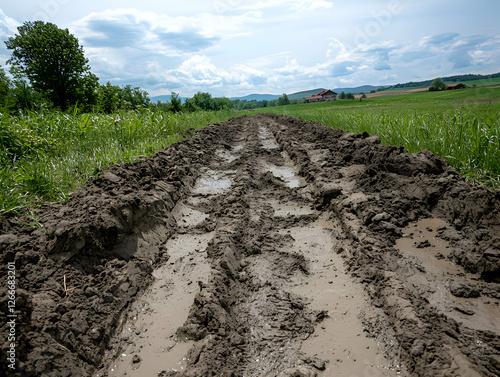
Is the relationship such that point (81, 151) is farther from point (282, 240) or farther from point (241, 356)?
point (241, 356)

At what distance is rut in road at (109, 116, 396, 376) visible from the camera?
2.06 metres

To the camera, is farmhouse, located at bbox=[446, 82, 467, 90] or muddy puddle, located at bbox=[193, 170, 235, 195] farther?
farmhouse, located at bbox=[446, 82, 467, 90]

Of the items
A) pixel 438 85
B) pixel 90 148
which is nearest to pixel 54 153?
pixel 90 148

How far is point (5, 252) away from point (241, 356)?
2077 millimetres

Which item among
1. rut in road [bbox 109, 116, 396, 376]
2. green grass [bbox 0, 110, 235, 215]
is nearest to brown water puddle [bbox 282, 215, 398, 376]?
rut in road [bbox 109, 116, 396, 376]

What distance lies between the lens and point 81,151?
5840mm

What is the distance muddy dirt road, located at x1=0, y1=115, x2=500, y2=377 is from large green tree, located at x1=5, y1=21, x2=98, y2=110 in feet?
89.4

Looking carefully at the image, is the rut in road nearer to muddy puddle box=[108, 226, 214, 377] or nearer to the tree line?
muddy puddle box=[108, 226, 214, 377]

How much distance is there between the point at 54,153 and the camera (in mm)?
5559

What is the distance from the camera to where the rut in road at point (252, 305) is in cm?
206

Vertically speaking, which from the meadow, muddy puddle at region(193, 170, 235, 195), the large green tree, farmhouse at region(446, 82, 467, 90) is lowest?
muddy puddle at region(193, 170, 235, 195)

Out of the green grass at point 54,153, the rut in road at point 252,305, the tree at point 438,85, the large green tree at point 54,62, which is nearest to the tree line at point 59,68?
the large green tree at point 54,62

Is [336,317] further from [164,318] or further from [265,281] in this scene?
[164,318]

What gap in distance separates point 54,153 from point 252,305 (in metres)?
4.91
